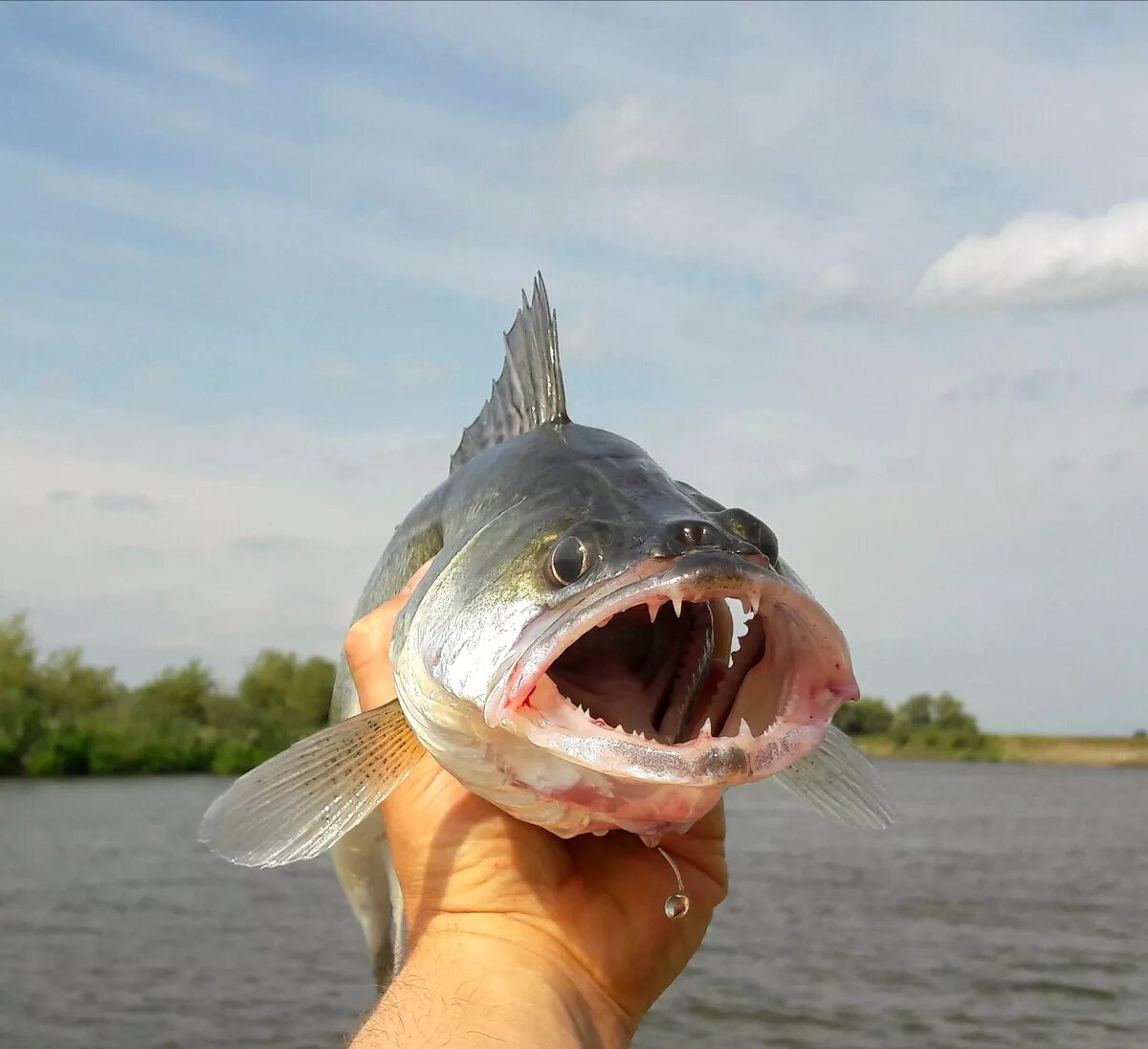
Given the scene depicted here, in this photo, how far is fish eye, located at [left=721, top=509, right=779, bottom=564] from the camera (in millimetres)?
2766

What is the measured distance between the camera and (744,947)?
21219 millimetres

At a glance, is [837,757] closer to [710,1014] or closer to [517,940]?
[517,940]

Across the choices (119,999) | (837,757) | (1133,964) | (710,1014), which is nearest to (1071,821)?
Result: (1133,964)

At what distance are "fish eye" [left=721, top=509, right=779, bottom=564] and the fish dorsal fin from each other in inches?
51.8

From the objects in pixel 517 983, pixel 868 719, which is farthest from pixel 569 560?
pixel 868 719

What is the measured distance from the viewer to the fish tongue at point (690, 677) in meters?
2.79

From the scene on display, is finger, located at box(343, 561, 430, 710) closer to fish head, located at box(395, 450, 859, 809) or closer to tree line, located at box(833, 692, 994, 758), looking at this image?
fish head, located at box(395, 450, 859, 809)

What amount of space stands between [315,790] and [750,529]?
4.61 ft

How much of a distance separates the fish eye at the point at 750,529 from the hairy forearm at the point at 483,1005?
1.25m

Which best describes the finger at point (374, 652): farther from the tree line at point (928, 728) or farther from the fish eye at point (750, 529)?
the tree line at point (928, 728)

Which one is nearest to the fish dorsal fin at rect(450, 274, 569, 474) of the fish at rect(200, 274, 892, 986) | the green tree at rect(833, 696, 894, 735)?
the fish at rect(200, 274, 892, 986)

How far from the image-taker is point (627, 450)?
11.7ft

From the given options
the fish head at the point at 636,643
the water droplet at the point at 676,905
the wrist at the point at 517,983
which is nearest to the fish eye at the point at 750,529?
the fish head at the point at 636,643

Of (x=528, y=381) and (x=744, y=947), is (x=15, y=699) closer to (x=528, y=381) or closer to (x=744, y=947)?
(x=744, y=947)
